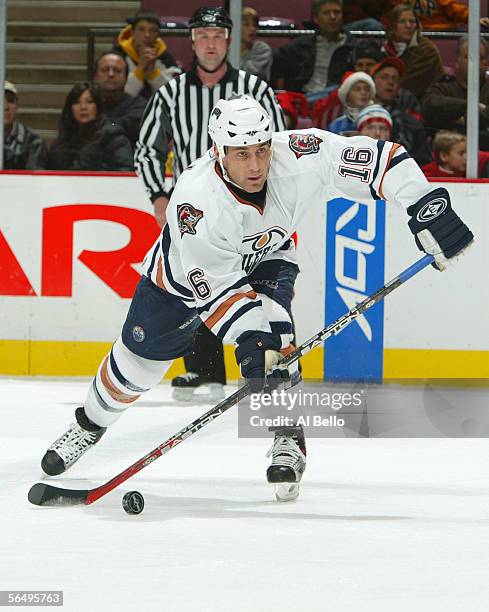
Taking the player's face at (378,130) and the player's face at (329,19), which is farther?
Result: the player's face at (329,19)

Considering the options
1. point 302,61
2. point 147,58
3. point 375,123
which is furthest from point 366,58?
point 147,58

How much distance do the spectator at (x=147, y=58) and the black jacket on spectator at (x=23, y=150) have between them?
43cm

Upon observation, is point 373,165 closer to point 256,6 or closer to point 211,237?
point 211,237

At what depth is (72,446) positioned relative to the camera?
3.29 m

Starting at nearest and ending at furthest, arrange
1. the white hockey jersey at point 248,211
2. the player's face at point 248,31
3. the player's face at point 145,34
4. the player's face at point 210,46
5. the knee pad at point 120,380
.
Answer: the white hockey jersey at point 248,211
the knee pad at point 120,380
the player's face at point 210,46
the player's face at point 248,31
the player's face at point 145,34

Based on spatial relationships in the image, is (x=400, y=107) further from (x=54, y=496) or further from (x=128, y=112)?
(x=54, y=496)

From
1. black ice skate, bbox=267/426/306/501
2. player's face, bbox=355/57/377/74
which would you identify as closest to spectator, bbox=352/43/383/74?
player's face, bbox=355/57/377/74

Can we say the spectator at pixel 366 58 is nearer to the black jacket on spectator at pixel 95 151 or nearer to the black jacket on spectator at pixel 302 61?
the black jacket on spectator at pixel 302 61

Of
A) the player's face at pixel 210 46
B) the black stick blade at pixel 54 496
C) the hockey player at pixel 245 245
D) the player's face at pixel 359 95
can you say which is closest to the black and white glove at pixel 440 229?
the hockey player at pixel 245 245

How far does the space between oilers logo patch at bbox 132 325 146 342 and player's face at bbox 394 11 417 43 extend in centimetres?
263

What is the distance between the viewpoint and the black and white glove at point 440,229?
2.96 m

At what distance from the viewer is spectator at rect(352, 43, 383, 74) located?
5.28 meters

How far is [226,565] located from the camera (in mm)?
2332

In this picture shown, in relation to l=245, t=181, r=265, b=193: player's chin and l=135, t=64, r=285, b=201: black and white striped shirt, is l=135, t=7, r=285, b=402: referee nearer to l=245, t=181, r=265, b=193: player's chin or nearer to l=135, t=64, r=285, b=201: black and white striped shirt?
l=135, t=64, r=285, b=201: black and white striped shirt
